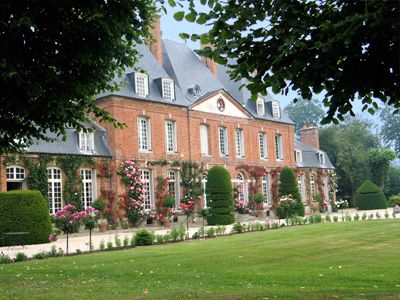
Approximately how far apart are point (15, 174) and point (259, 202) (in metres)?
15.7

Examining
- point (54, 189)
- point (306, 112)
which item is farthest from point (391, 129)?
point (54, 189)

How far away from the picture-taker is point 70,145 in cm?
2361

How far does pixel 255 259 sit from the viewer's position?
35.1 ft

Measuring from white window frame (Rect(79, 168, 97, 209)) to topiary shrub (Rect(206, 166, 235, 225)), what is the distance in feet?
19.8

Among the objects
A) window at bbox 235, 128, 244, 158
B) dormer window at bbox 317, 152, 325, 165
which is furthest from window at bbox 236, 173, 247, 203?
dormer window at bbox 317, 152, 325, 165

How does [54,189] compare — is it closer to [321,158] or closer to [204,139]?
[204,139]

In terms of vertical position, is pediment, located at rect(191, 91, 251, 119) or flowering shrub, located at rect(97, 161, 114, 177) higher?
pediment, located at rect(191, 91, 251, 119)

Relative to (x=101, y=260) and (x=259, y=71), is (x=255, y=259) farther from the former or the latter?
(x=259, y=71)

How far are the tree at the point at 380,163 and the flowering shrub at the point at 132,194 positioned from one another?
93.8 ft

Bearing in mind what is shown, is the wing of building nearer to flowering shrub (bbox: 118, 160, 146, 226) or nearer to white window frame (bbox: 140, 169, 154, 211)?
white window frame (bbox: 140, 169, 154, 211)

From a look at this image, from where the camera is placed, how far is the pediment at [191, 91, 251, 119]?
29.7m

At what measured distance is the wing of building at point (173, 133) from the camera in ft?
78.6

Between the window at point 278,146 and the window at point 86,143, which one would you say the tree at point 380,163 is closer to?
the window at point 278,146

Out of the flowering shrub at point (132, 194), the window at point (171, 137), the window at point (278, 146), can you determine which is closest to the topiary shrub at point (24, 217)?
the flowering shrub at point (132, 194)
